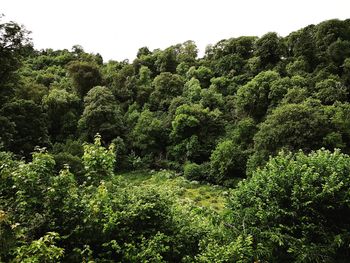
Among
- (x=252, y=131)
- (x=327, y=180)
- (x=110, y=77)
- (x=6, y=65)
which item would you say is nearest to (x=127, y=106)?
(x=110, y=77)

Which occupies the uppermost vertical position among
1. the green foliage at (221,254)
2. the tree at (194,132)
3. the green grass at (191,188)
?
the green foliage at (221,254)

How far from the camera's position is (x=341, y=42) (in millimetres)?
33500

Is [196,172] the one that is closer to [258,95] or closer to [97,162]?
[258,95]

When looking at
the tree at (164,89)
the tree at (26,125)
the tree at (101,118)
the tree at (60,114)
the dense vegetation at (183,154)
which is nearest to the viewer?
the dense vegetation at (183,154)

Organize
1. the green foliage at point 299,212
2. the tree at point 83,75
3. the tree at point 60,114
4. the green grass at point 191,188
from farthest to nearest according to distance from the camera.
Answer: the tree at point 83,75, the tree at point 60,114, the green grass at point 191,188, the green foliage at point 299,212

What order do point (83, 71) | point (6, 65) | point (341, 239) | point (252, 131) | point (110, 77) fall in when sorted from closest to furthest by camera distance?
1. point (341, 239)
2. point (6, 65)
3. point (252, 131)
4. point (83, 71)
5. point (110, 77)

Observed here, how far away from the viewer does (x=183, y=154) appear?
34.8 m

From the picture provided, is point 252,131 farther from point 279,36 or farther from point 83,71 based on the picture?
point 83,71

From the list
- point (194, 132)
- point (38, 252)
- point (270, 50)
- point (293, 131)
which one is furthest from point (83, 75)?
point (38, 252)

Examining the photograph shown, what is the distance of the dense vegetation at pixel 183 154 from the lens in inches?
276

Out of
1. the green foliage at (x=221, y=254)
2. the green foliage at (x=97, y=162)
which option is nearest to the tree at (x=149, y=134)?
the green foliage at (x=97, y=162)

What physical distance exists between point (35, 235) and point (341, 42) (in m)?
35.3

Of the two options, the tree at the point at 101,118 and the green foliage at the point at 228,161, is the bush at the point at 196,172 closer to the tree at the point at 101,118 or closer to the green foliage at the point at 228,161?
the green foliage at the point at 228,161

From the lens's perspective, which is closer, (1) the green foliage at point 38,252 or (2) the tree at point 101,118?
(1) the green foliage at point 38,252
